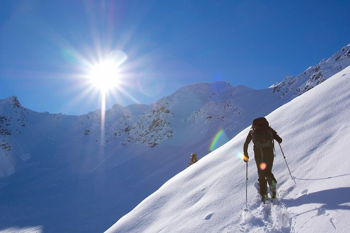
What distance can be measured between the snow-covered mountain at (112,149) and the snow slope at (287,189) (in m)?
23.4

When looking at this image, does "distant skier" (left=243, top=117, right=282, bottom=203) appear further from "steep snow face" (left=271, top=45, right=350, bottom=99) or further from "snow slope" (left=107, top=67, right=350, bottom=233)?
"steep snow face" (left=271, top=45, right=350, bottom=99)

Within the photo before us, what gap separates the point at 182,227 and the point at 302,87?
186 ft

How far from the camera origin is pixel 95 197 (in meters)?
36.0

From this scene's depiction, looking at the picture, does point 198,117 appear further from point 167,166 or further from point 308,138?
point 308,138

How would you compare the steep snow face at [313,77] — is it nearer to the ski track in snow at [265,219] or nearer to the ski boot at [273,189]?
the ski boot at [273,189]

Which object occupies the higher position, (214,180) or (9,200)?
(9,200)

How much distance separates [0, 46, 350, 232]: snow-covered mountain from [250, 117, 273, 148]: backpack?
26.3m

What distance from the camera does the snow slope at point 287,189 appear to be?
10.2 ft

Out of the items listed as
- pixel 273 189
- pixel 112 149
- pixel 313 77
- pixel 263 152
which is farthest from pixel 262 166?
pixel 112 149

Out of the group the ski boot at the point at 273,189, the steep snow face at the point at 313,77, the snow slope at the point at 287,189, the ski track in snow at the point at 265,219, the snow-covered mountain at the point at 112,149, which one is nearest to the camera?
the snow slope at the point at 287,189

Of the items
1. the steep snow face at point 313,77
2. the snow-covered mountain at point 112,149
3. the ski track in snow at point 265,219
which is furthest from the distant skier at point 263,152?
the steep snow face at point 313,77

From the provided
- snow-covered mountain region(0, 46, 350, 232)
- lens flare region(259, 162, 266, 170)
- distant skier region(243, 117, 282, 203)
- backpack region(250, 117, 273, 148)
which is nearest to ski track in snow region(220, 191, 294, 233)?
distant skier region(243, 117, 282, 203)

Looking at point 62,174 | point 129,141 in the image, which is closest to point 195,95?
point 129,141

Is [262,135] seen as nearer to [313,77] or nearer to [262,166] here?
[262,166]
